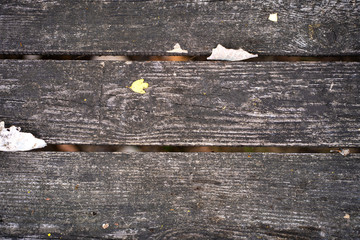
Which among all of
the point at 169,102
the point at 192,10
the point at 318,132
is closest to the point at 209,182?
Answer: the point at 169,102

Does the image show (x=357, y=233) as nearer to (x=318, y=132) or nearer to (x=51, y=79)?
(x=318, y=132)

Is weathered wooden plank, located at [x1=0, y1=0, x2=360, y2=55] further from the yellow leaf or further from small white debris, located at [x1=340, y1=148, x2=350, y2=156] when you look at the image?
small white debris, located at [x1=340, y1=148, x2=350, y2=156]

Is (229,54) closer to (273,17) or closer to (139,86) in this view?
(273,17)

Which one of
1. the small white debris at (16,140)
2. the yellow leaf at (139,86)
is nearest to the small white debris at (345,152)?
the yellow leaf at (139,86)

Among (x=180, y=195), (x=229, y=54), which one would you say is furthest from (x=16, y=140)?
(x=229, y=54)

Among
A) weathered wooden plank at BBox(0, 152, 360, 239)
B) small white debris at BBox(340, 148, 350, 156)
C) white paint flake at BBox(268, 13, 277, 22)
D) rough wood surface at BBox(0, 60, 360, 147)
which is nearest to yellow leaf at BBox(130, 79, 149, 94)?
rough wood surface at BBox(0, 60, 360, 147)

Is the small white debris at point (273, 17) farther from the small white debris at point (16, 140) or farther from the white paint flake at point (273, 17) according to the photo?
the small white debris at point (16, 140)
